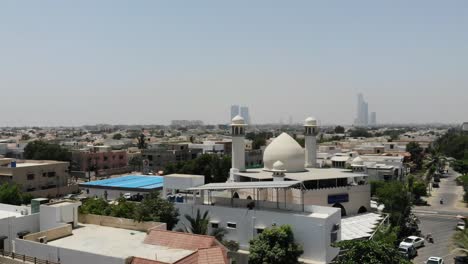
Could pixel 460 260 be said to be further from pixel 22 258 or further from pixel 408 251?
pixel 22 258

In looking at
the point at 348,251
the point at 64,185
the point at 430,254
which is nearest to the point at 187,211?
the point at 348,251

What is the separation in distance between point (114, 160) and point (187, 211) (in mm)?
52221

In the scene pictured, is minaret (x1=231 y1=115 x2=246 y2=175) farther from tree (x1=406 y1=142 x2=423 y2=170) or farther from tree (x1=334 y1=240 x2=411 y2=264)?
tree (x1=406 y1=142 x2=423 y2=170)

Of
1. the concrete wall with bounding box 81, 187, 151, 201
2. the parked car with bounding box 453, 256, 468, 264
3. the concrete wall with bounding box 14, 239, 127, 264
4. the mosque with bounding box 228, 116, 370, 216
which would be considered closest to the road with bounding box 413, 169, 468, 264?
the parked car with bounding box 453, 256, 468, 264

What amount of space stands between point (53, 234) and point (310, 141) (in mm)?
24931

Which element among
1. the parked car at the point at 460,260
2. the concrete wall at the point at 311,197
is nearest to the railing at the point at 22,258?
the concrete wall at the point at 311,197

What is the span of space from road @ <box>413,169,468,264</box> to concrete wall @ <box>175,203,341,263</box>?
238 inches

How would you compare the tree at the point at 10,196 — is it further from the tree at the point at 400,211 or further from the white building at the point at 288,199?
the tree at the point at 400,211

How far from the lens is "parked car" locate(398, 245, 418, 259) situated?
1036 inches

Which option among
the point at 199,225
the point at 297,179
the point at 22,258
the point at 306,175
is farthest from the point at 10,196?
the point at 306,175

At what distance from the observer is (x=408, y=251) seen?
2652 centimetres

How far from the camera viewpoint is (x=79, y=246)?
17.3 m

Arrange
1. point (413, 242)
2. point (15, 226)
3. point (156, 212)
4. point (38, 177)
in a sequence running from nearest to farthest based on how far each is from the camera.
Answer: point (15, 226) → point (156, 212) → point (413, 242) → point (38, 177)

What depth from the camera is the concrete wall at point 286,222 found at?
21844 mm
